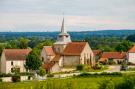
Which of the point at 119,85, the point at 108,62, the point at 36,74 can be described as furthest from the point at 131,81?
the point at 108,62

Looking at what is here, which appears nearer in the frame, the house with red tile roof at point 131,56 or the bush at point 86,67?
the bush at point 86,67

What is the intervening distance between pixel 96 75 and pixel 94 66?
15.8m

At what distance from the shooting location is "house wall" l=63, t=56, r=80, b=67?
3287 inches

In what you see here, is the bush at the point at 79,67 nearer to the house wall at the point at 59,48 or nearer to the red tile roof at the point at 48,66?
the red tile roof at the point at 48,66

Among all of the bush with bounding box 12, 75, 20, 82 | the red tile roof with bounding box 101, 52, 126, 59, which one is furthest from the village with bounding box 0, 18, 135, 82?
the red tile roof with bounding box 101, 52, 126, 59

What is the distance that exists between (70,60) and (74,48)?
6.79ft

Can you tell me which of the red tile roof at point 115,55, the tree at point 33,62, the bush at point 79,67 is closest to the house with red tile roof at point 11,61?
the tree at point 33,62

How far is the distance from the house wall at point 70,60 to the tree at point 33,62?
9.11 metres

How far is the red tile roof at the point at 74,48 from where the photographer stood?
3282 inches

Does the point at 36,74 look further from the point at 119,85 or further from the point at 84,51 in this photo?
the point at 119,85

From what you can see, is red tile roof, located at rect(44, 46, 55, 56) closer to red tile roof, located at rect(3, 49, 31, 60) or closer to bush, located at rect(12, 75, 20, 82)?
red tile roof, located at rect(3, 49, 31, 60)

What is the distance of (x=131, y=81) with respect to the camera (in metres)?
43.5

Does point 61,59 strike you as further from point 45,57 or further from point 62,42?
point 62,42

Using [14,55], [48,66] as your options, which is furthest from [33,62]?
[14,55]
